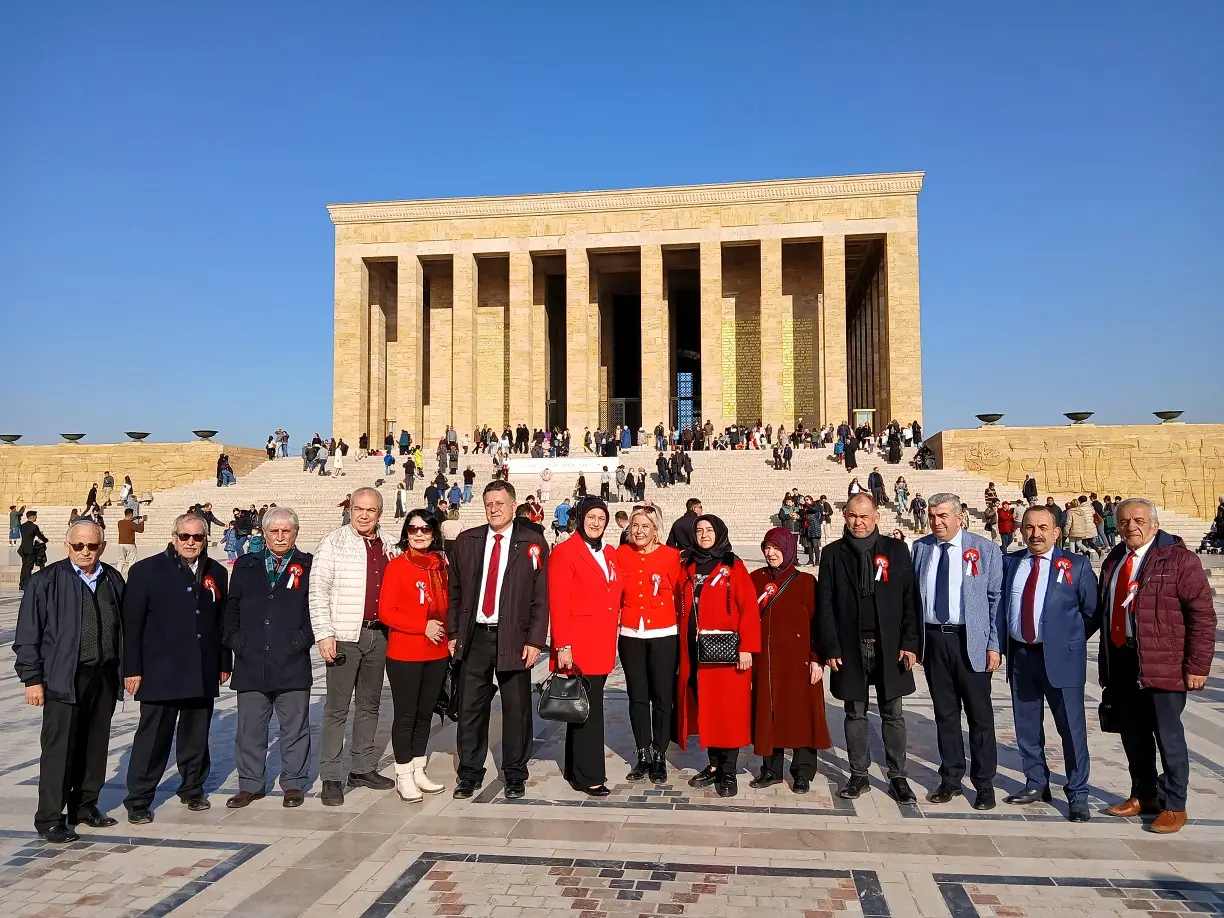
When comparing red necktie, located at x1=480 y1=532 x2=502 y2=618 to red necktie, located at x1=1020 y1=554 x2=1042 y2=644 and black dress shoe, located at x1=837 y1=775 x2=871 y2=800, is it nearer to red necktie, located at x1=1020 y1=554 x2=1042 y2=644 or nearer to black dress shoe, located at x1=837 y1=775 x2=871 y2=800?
black dress shoe, located at x1=837 y1=775 x2=871 y2=800

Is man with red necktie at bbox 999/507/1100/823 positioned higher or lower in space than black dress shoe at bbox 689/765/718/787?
higher

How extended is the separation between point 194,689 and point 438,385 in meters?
32.8

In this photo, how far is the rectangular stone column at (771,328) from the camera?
33.7m

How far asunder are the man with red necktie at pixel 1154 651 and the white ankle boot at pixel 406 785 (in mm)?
3595

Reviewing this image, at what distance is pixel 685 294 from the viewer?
4181cm

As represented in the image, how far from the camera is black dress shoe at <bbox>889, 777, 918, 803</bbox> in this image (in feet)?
15.3

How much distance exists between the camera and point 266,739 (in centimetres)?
468

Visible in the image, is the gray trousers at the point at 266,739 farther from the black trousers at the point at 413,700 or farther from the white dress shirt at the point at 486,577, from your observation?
the white dress shirt at the point at 486,577

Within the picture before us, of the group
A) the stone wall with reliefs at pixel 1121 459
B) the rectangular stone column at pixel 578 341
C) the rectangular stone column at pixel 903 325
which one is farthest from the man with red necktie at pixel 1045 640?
the rectangular stone column at pixel 578 341

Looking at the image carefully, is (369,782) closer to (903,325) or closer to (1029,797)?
(1029,797)

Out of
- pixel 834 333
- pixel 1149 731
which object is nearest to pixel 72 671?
pixel 1149 731

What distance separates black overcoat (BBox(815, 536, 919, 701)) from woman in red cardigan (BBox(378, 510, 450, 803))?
2.15 m

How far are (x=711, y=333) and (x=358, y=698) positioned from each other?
1197 inches

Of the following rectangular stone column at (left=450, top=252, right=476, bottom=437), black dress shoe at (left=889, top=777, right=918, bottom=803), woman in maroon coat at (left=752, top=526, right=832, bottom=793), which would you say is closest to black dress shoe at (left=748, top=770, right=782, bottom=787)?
woman in maroon coat at (left=752, top=526, right=832, bottom=793)
